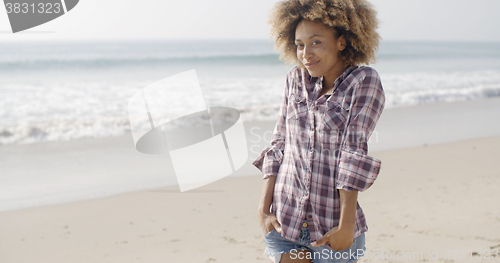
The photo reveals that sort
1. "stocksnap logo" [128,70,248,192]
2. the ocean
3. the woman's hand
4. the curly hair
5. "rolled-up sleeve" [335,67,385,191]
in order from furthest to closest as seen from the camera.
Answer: the ocean < "stocksnap logo" [128,70,248,192] < the woman's hand < the curly hair < "rolled-up sleeve" [335,67,385,191]

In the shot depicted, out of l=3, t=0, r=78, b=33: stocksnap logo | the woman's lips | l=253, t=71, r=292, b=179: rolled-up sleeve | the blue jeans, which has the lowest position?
the blue jeans

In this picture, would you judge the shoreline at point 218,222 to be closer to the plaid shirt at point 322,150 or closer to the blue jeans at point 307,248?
the blue jeans at point 307,248

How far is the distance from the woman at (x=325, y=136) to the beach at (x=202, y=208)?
200cm

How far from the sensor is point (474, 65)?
1030 inches

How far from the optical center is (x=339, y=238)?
150cm

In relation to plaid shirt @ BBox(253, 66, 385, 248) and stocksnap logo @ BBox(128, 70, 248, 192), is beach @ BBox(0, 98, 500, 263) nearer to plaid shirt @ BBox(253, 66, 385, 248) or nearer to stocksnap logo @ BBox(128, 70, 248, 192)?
stocksnap logo @ BBox(128, 70, 248, 192)

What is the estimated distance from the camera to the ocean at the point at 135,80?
31.8 feet

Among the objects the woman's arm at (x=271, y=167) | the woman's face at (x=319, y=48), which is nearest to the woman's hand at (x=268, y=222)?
the woman's arm at (x=271, y=167)

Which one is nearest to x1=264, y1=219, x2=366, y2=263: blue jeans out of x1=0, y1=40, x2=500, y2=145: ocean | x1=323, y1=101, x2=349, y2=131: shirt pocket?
x1=323, y1=101, x2=349, y2=131: shirt pocket

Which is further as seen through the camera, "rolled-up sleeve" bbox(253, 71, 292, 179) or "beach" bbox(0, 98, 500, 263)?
"beach" bbox(0, 98, 500, 263)

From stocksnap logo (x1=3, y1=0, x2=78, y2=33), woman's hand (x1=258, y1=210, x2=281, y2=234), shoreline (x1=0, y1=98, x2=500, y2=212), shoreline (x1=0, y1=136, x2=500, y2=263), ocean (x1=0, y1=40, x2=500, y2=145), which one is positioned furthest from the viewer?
stocksnap logo (x1=3, y1=0, x2=78, y2=33)

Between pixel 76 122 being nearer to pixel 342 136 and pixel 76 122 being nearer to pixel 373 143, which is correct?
pixel 373 143

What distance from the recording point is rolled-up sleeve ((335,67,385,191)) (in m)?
1.43

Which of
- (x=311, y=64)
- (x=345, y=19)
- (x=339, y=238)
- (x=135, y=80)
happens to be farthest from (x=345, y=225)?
(x=135, y=80)
